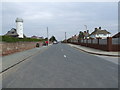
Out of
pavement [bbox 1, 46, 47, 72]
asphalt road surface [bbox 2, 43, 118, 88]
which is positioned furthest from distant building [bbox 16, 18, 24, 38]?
asphalt road surface [bbox 2, 43, 118, 88]

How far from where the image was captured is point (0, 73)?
8539 mm

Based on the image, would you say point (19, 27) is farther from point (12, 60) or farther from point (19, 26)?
point (12, 60)

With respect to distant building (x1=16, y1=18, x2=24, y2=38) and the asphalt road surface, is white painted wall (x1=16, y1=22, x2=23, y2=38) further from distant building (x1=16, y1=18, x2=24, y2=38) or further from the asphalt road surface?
the asphalt road surface

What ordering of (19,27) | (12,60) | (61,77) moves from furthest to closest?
(19,27)
(12,60)
(61,77)

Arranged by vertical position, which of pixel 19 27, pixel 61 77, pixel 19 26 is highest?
pixel 19 26

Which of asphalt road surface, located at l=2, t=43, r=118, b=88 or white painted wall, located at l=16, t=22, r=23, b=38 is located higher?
white painted wall, located at l=16, t=22, r=23, b=38

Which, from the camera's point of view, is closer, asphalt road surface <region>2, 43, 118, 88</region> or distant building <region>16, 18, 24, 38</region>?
asphalt road surface <region>2, 43, 118, 88</region>

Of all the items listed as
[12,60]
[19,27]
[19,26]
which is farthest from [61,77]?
[19,26]

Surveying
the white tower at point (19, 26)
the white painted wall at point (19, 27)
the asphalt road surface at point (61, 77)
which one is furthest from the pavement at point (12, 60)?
the white tower at point (19, 26)

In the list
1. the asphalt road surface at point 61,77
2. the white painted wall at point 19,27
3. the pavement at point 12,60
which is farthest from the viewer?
the white painted wall at point 19,27

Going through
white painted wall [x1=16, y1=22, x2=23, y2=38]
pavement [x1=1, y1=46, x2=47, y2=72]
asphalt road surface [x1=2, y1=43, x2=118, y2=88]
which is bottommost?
asphalt road surface [x1=2, y1=43, x2=118, y2=88]

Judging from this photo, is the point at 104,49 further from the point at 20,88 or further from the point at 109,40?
the point at 20,88

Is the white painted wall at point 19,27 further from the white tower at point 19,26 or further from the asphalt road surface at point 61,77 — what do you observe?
the asphalt road surface at point 61,77

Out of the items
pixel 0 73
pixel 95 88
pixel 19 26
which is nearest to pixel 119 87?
pixel 95 88
